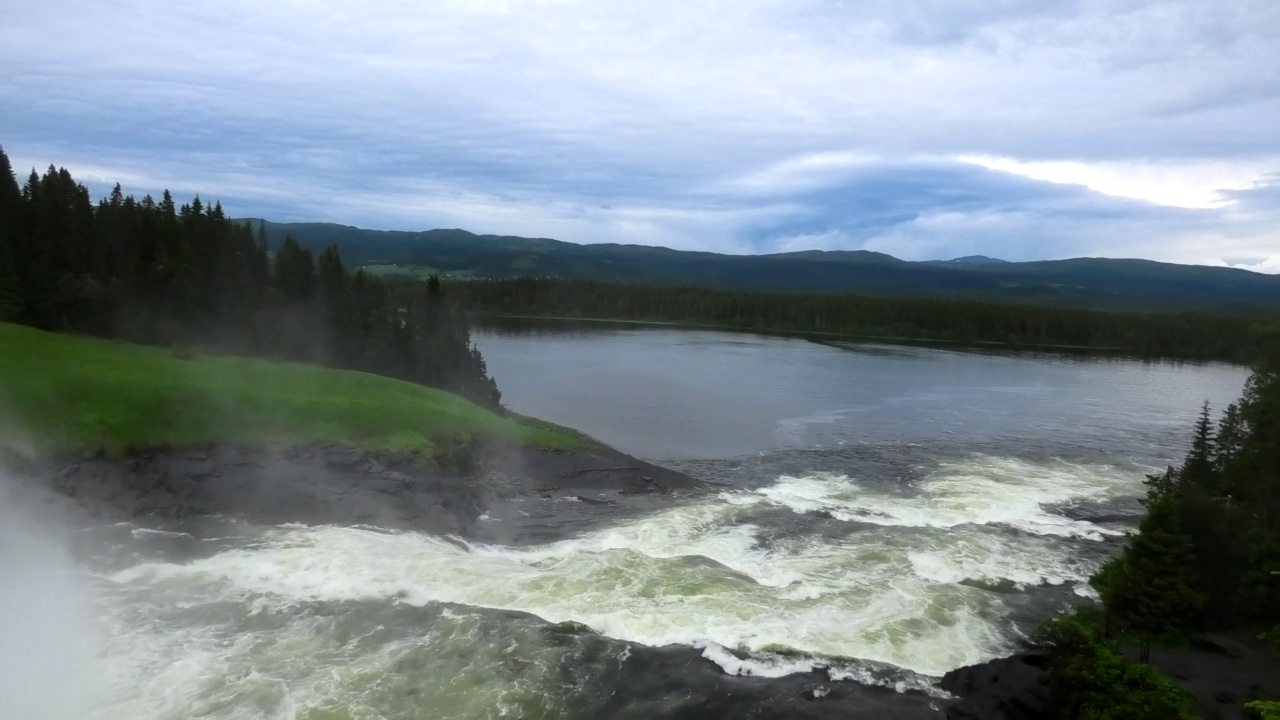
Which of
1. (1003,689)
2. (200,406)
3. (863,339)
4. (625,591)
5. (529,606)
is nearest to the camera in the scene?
(1003,689)

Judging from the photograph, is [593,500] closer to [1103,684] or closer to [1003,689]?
[1003,689]

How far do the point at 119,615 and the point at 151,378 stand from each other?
51.1 ft

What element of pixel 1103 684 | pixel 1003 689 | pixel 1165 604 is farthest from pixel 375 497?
pixel 1165 604

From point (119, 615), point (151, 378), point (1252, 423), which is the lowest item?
point (119, 615)

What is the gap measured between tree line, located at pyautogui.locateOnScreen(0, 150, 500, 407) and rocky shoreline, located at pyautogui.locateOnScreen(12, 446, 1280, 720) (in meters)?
16.3

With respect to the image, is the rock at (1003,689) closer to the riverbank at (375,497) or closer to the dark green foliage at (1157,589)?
the riverbank at (375,497)

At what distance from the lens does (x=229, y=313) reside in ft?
144

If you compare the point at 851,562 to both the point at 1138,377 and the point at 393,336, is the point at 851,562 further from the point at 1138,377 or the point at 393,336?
the point at 1138,377

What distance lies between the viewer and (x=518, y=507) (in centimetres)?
2747

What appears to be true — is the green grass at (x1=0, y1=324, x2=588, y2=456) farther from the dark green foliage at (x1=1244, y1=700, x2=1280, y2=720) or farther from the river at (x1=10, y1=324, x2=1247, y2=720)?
the dark green foliage at (x1=1244, y1=700, x2=1280, y2=720)

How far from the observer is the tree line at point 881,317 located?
404 ft

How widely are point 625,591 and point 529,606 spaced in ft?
8.51

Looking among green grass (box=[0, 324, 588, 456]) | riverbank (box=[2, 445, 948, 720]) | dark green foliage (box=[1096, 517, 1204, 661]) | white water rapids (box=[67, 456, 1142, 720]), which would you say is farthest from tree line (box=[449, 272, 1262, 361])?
dark green foliage (box=[1096, 517, 1204, 661])

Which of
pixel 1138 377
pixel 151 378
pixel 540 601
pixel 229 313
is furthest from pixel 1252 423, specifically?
pixel 1138 377
